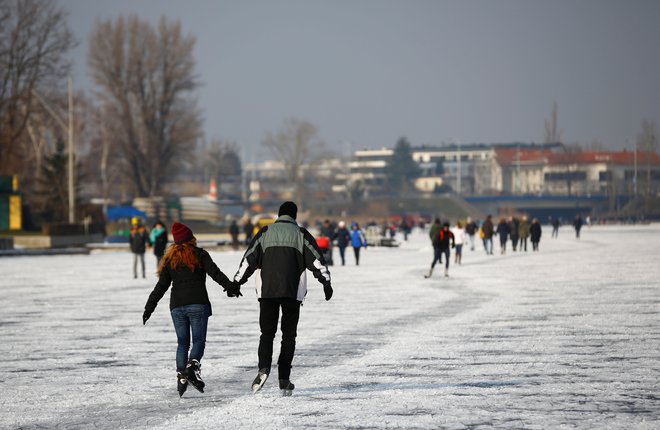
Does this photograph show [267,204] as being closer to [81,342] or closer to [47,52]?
[47,52]

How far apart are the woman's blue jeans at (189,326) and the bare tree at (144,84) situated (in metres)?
62.4

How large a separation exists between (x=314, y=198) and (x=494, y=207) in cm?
2540

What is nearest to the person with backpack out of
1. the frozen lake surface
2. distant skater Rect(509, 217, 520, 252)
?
the frozen lake surface

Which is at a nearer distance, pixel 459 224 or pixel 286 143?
pixel 459 224

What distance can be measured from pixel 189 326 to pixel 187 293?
32 centimetres

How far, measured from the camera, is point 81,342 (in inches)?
572

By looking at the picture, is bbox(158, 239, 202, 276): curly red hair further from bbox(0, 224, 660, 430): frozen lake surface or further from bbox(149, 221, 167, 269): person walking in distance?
bbox(149, 221, 167, 269): person walking in distance

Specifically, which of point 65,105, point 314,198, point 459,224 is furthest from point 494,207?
point 459,224

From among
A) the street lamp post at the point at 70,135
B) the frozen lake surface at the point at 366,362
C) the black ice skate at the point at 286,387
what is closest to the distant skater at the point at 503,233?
the street lamp post at the point at 70,135

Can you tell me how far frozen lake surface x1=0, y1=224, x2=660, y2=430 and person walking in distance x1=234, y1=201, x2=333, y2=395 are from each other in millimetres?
512

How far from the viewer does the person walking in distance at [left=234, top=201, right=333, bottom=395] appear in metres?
9.81

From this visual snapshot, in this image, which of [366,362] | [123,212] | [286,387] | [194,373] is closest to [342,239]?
[366,362]

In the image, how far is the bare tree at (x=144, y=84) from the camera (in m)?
71.3

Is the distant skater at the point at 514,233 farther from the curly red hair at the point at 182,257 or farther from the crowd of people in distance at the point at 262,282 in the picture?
the curly red hair at the point at 182,257
